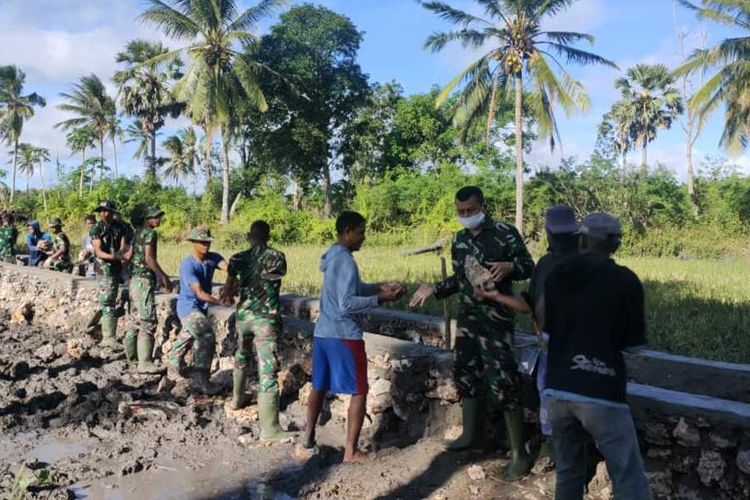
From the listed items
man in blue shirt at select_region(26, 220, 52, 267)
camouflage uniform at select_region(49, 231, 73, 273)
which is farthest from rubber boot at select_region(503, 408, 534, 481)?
man in blue shirt at select_region(26, 220, 52, 267)

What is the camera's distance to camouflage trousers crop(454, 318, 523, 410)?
413cm

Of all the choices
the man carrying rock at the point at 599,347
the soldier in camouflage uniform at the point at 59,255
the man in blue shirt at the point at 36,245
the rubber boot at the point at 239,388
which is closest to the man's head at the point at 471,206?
the man carrying rock at the point at 599,347

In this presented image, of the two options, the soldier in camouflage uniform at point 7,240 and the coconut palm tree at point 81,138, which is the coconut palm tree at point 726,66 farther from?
the coconut palm tree at point 81,138

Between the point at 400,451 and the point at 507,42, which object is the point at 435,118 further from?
the point at 400,451

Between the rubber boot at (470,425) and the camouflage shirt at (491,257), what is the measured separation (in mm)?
581

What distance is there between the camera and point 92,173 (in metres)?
35.0

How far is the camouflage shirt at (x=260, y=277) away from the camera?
5.46 metres

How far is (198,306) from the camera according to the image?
22.0 feet

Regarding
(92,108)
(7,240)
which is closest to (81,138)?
(92,108)

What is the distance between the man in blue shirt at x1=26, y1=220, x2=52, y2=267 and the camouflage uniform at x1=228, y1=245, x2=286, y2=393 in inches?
348

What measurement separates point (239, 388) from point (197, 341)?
34.5 inches

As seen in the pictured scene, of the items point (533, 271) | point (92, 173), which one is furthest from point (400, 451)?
point (92, 173)

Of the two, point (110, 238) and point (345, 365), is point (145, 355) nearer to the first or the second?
point (110, 238)

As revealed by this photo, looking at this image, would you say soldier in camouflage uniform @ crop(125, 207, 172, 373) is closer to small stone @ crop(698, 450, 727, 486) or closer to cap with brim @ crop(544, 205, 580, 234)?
cap with brim @ crop(544, 205, 580, 234)
